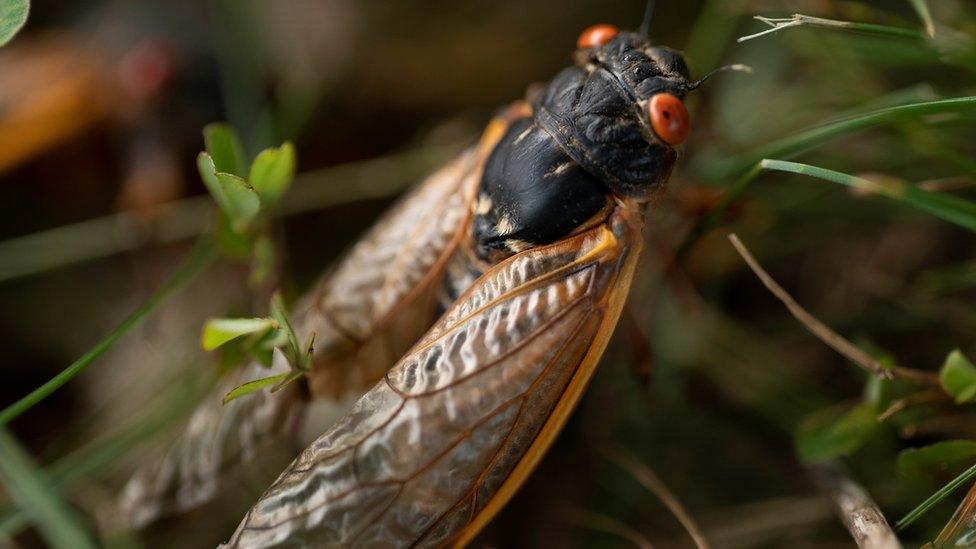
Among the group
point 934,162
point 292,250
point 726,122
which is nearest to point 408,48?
point 292,250

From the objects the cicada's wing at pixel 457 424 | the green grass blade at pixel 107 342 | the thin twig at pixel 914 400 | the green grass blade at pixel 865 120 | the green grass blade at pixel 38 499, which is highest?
the green grass blade at pixel 107 342

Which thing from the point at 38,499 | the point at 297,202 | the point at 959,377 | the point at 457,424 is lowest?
the point at 959,377

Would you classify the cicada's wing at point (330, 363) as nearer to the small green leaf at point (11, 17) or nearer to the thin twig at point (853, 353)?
the thin twig at point (853, 353)

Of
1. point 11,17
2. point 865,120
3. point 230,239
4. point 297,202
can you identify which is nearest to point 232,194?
point 230,239

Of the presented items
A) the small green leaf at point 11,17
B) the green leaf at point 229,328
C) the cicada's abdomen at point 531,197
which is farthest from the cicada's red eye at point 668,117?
the small green leaf at point 11,17

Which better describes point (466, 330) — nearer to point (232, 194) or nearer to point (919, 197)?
point (232, 194)

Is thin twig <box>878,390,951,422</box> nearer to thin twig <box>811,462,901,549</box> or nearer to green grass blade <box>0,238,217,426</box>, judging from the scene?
thin twig <box>811,462,901,549</box>
